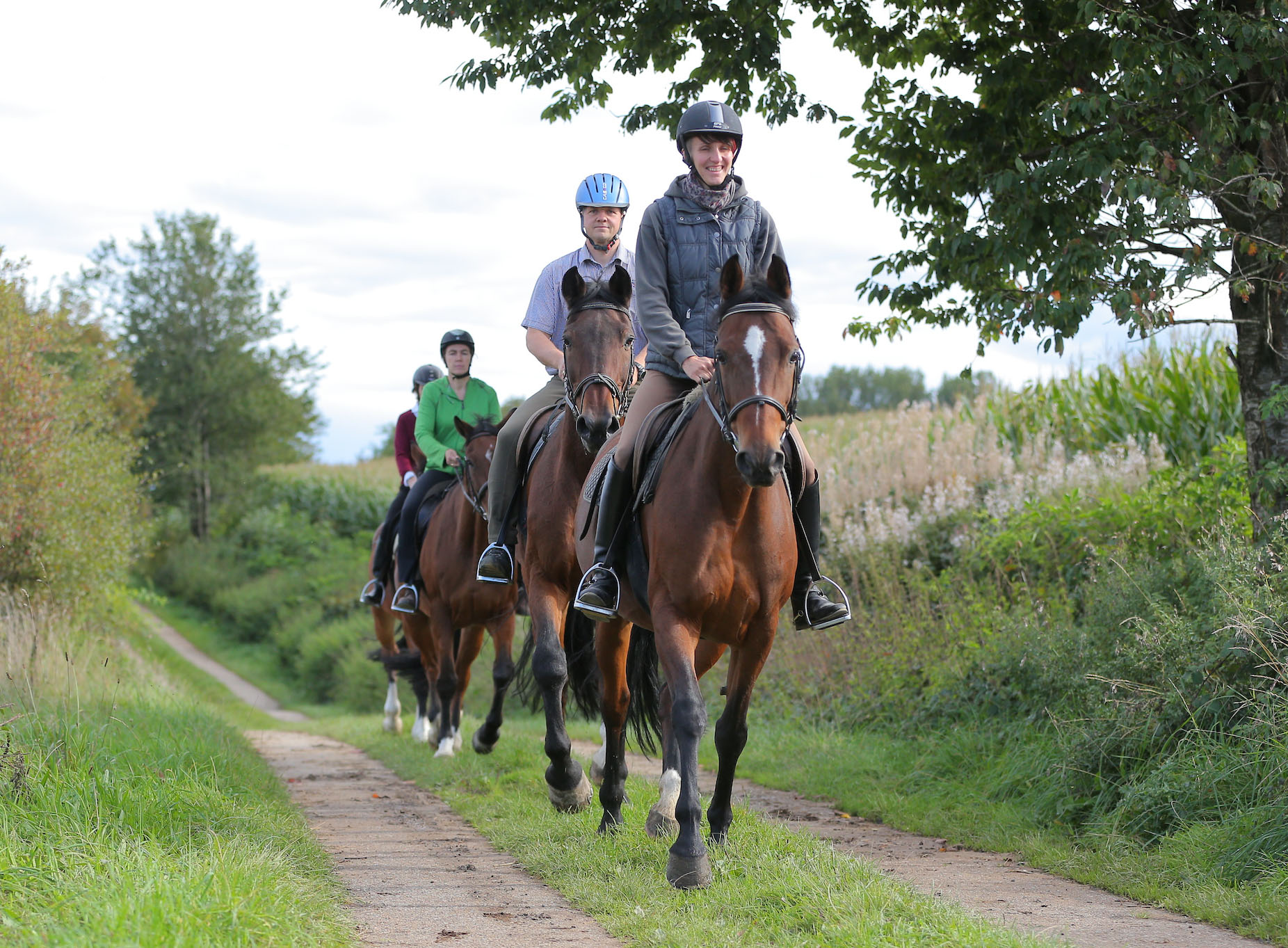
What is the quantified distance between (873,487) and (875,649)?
4.25m

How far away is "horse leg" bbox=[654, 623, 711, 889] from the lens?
17.2 feet

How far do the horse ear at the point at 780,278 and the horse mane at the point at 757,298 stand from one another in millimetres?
20

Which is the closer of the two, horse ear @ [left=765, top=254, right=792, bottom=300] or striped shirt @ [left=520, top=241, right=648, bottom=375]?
horse ear @ [left=765, top=254, right=792, bottom=300]

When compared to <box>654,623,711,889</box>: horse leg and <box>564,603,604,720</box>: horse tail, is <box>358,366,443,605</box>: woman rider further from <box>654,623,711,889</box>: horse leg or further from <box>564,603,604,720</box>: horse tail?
<box>654,623,711,889</box>: horse leg

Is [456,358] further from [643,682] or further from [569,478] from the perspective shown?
[643,682]

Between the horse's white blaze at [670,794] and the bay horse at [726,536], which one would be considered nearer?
the bay horse at [726,536]

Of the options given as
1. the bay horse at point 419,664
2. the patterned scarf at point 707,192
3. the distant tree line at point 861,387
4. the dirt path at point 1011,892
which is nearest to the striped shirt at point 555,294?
the patterned scarf at point 707,192

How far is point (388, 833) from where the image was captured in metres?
7.07

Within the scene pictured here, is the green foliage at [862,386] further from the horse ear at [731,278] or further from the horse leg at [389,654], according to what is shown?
the horse ear at [731,278]

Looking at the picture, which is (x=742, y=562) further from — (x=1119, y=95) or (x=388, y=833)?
(x=1119, y=95)

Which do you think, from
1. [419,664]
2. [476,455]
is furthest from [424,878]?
[419,664]

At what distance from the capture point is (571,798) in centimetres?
720

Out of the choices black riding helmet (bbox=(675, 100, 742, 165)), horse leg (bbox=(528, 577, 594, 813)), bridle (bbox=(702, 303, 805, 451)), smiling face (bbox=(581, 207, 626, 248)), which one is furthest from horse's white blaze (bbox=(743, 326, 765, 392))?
smiling face (bbox=(581, 207, 626, 248))

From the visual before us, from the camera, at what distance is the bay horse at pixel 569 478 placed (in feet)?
22.3
